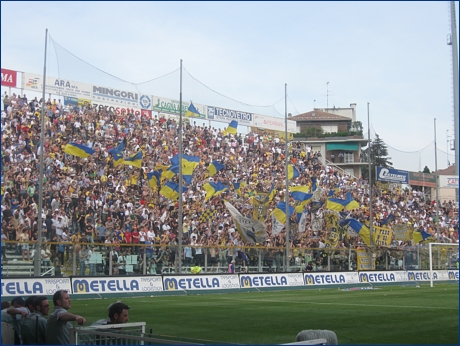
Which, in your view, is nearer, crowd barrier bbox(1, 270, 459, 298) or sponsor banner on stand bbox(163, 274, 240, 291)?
crowd barrier bbox(1, 270, 459, 298)

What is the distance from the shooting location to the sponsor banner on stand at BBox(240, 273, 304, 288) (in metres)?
30.9

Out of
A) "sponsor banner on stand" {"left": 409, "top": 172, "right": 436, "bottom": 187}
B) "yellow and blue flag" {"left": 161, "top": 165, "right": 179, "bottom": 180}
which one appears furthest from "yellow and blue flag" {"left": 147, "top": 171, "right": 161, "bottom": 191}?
"sponsor banner on stand" {"left": 409, "top": 172, "right": 436, "bottom": 187}

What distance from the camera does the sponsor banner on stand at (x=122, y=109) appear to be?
125 feet

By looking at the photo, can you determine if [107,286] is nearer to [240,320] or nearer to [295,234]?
[240,320]

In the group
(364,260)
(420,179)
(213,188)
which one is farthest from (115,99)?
(420,179)

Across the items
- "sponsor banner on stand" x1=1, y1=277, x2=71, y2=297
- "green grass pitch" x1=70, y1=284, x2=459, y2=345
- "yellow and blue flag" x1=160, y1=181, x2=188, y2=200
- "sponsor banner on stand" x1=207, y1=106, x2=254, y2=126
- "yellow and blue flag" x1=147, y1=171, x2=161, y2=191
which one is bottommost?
"green grass pitch" x1=70, y1=284, x2=459, y2=345

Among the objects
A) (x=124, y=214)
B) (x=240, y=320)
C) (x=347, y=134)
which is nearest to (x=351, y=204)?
(x=124, y=214)

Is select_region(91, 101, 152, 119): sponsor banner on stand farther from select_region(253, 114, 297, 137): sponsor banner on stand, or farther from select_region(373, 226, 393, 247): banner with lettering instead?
select_region(373, 226, 393, 247): banner with lettering

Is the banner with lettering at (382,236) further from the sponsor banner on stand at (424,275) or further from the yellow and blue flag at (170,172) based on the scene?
the yellow and blue flag at (170,172)

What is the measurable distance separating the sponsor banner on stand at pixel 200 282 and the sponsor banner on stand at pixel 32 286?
469 cm

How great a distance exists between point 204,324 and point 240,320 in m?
1.30

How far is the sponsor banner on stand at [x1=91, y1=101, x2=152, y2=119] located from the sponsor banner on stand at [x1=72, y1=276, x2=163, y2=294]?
44.4 ft

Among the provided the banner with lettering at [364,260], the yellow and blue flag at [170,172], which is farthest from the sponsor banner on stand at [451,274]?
the yellow and blue flag at [170,172]

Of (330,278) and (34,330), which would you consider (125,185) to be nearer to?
(330,278)
